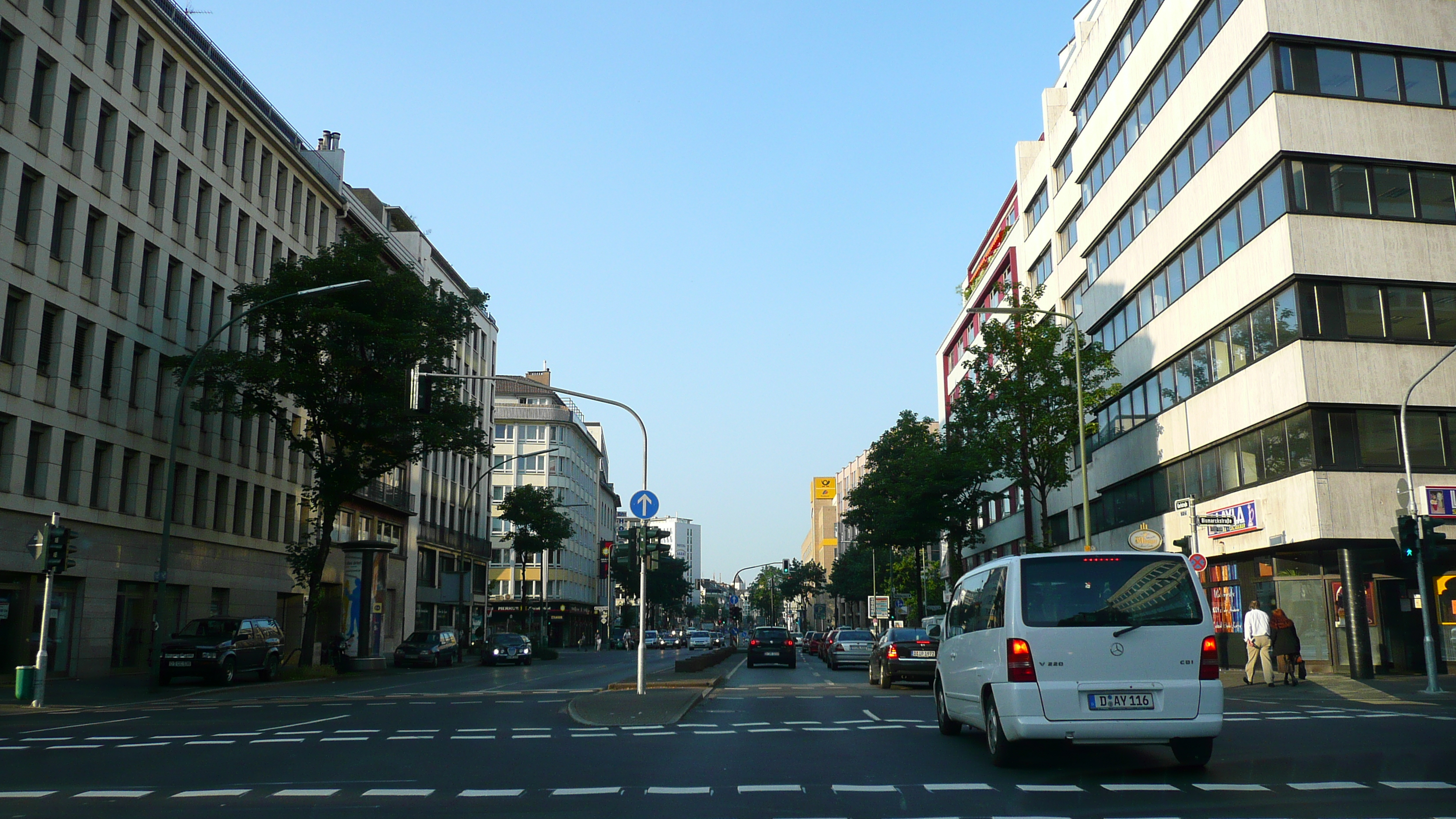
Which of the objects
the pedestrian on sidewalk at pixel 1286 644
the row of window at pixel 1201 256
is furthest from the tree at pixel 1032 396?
the pedestrian on sidewalk at pixel 1286 644

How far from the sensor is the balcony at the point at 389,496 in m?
55.3

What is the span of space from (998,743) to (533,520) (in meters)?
61.8

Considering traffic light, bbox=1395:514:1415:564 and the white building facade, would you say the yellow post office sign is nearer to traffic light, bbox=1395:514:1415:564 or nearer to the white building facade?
the white building facade

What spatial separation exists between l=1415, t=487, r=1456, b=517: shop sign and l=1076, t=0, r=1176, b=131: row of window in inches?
656

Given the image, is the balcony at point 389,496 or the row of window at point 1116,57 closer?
the row of window at point 1116,57

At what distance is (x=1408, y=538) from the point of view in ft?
68.5

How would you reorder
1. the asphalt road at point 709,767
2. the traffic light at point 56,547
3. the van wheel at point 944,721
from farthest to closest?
the traffic light at point 56,547
the van wheel at point 944,721
the asphalt road at point 709,767

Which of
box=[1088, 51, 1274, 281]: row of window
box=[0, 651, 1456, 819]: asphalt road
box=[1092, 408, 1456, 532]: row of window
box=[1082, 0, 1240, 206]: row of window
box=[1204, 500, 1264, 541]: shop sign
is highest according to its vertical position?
box=[1082, 0, 1240, 206]: row of window

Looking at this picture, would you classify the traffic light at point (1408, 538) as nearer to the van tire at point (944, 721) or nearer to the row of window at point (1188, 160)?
the van tire at point (944, 721)

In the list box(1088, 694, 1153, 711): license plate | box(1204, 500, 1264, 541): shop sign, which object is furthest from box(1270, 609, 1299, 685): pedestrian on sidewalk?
box(1088, 694, 1153, 711): license plate

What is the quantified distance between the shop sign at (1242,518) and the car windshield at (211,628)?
79.5 ft

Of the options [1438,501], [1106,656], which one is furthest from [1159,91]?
[1106,656]

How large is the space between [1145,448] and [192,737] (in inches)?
1189

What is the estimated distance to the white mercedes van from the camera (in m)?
9.84
